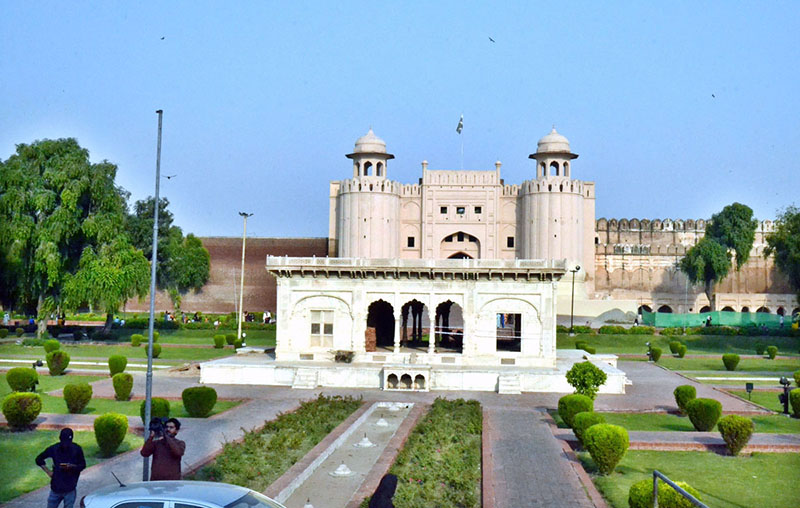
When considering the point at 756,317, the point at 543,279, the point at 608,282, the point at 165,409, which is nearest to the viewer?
the point at 165,409

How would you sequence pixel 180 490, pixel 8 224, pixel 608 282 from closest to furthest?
pixel 180 490, pixel 8 224, pixel 608 282

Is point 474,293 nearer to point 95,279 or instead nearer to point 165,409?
point 165,409

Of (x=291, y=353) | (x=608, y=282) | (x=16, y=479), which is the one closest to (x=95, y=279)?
(x=291, y=353)

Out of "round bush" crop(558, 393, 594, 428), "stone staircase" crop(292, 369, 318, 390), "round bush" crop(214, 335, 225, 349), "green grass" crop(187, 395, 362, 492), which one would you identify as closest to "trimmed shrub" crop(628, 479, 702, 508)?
"green grass" crop(187, 395, 362, 492)

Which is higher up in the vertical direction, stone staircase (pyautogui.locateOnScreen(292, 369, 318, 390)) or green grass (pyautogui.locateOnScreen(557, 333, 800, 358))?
green grass (pyautogui.locateOnScreen(557, 333, 800, 358))

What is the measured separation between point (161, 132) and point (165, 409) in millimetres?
5971

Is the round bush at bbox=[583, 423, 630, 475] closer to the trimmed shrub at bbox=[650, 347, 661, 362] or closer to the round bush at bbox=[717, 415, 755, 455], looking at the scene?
the round bush at bbox=[717, 415, 755, 455]

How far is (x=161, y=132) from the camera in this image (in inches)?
437

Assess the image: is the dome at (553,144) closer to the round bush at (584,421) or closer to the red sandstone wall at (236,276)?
the red sandstone wall at (236,276)

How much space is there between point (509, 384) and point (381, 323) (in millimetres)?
8144

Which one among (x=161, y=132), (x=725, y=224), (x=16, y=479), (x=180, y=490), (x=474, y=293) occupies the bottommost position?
(x=16, y=479)

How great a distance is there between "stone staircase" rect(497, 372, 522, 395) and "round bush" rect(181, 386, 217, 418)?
8.39 metres

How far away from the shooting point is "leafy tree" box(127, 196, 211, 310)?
1927 inches

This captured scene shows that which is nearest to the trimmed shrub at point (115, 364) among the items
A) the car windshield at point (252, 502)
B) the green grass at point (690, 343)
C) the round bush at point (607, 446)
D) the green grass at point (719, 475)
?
the green grass at point (719, 475)
